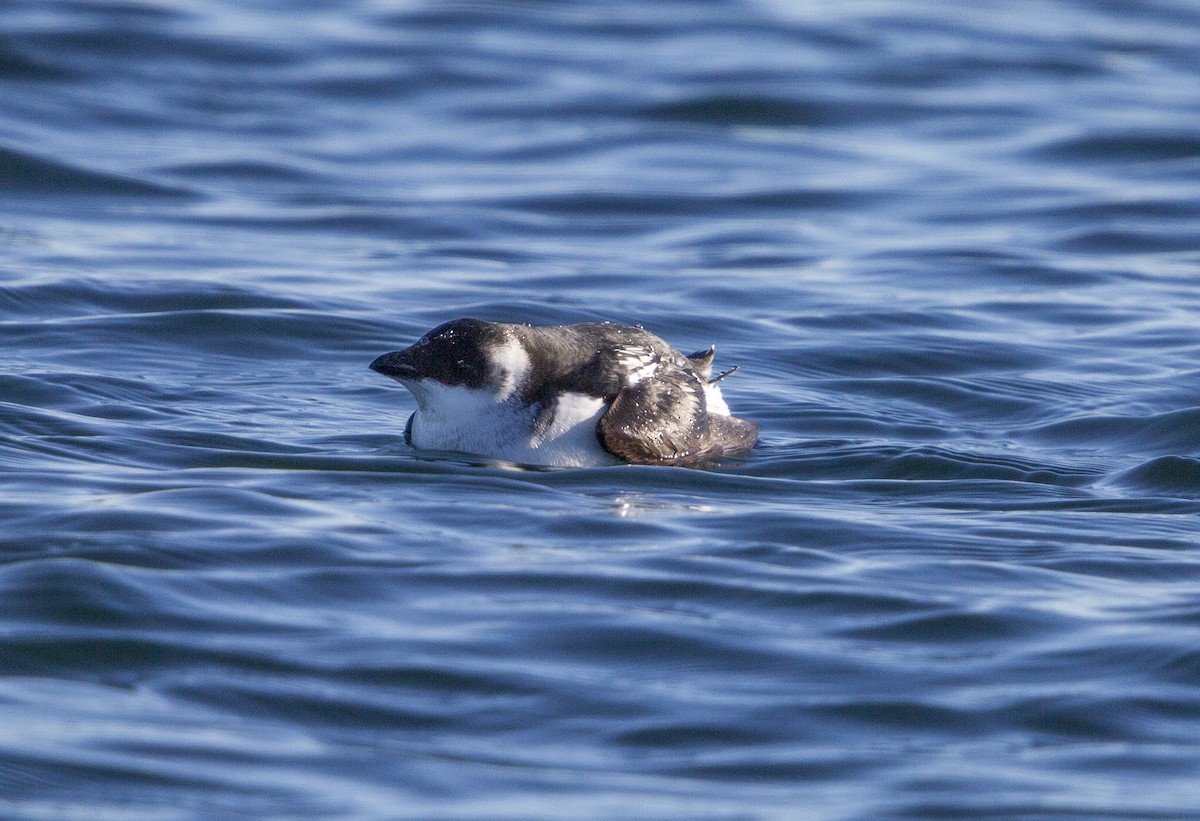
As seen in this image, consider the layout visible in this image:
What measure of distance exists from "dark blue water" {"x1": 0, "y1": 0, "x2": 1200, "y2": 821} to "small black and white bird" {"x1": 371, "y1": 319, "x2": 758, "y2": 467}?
216 mm

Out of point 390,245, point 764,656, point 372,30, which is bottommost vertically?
point 764,656

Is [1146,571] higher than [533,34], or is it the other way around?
[533,34]

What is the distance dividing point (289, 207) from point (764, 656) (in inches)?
409

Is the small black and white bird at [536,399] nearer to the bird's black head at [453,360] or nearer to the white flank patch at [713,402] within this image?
the bird's black head at [453,360]

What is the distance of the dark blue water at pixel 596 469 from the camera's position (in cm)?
542

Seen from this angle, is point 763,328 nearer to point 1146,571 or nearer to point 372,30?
point 1146,571

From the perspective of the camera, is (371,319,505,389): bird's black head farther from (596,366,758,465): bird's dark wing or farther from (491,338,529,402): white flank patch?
(596,366,758,465): bird's dark wing

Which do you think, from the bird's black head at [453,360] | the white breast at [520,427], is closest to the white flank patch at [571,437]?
the white breast at [520,427]

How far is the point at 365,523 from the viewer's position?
7484 mm

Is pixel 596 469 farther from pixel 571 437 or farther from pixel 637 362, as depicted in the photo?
pixel 637 362

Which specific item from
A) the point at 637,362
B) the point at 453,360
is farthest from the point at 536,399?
the point at 637,362

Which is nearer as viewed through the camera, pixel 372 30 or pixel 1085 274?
pixel 1085 274

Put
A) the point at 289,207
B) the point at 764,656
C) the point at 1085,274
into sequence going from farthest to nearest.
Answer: the point at 289,207 < the point at 1085,274 < the point at 764,656

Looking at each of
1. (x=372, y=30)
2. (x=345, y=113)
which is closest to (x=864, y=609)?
(x=345, y=113)
